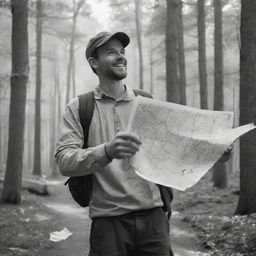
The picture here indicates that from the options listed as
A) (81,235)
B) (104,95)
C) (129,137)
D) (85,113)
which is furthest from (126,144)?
(81,235)

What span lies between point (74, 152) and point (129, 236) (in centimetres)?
72

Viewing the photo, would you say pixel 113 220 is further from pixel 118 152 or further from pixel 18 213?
pixel 18 213

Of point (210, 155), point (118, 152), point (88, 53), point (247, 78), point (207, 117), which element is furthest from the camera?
point (247, 78)

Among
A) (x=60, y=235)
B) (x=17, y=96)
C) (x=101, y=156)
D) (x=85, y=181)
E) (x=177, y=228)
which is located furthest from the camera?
(x=17, y=96)

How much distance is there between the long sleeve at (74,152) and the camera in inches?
93.0

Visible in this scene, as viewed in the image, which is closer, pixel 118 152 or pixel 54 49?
pixel 118 152

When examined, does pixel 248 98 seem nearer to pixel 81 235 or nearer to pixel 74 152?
pixel 81 235

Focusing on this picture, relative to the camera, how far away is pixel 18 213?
386 inches

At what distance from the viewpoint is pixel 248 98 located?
26.0 feet

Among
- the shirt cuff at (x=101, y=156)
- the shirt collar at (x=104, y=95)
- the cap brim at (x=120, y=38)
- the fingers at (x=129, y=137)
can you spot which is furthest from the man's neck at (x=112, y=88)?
the fingers at (x=129, y=137)

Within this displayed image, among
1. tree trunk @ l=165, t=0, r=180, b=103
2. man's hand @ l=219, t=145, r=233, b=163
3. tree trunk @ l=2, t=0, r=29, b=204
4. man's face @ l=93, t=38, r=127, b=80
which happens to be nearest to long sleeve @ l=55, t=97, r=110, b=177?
man's face @ l=93, t=38, r=127, b=80

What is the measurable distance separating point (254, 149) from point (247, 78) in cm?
141

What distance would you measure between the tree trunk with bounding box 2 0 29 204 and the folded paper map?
862 centimetres

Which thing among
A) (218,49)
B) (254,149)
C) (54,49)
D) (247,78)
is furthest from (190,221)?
(54,49)
